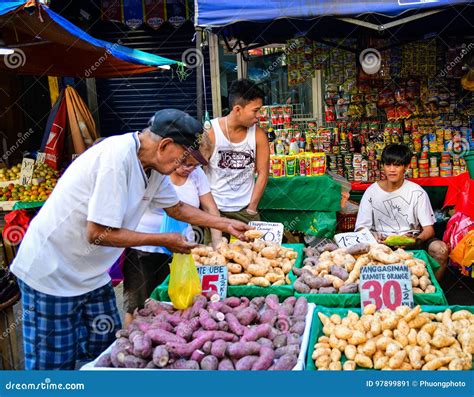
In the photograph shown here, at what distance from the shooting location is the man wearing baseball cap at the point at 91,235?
229 centimetres

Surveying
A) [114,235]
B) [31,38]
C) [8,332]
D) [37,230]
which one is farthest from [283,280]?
[31,38]

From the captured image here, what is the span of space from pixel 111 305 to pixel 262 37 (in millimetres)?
4120

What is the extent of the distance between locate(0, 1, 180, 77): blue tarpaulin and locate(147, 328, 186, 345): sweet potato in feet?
9.37

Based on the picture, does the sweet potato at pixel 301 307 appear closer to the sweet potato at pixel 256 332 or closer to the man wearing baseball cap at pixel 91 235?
the sweet potato at pixel 256 332

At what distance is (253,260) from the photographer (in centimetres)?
343

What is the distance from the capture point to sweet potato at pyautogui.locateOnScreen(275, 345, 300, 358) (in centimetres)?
236

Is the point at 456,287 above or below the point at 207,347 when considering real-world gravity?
below

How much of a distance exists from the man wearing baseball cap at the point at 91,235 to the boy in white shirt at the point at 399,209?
7.27 feet

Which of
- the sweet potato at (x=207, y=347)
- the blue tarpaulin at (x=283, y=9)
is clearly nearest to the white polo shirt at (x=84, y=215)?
the sweet potato at (x=207, y=347)

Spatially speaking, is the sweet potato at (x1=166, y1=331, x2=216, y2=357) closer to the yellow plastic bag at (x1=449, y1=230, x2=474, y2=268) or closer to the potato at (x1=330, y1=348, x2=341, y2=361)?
the potato at (x1=330, y1=348, x2=341, y2=361)

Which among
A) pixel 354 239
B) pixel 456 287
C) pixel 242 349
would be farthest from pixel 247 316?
pixel 456 287

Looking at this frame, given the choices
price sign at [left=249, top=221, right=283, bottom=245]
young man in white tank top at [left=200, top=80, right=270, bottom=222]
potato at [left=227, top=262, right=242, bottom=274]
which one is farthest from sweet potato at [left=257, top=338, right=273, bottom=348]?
young man in white tank top at [left=200, top=80, right=270, bottom=222]

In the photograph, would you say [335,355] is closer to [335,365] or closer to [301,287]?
[335,365]

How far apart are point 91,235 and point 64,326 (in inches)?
25.6
